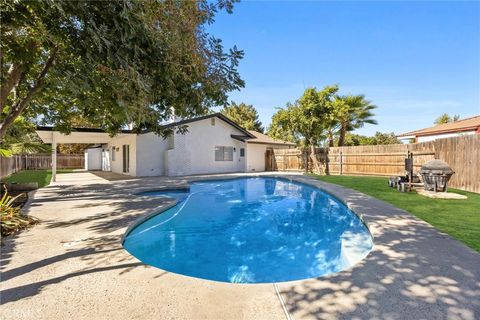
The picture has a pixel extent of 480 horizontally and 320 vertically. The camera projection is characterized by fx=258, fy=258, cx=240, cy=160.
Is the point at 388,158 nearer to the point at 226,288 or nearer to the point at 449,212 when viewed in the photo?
the point at 449,212

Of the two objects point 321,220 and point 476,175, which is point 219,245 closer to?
point 321,220

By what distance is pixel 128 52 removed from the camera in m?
4.31

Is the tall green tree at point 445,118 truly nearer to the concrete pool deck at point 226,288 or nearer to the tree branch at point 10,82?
the concrete pool deck at point 226,288

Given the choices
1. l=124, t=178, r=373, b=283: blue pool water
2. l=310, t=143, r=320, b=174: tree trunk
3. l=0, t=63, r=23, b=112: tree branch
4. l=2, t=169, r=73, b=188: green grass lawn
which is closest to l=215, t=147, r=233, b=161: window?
l=310, t=143, r=320, b=174: tree trunk

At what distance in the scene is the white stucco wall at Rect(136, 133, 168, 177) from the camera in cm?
1862

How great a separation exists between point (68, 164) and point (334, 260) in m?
36.7

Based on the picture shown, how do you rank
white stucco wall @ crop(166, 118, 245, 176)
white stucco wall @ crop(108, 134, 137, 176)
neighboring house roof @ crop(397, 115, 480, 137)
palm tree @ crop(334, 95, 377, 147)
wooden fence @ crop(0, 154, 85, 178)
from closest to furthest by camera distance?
neighboring house roof @ crop(397, 115, 480, 137) → white stucco wall @ crop(108, 134, 137, 176) → white stucco wall @ crop(166, 118, 245, 176) → palm tree @ crop(334, 95, 377, 147) → wooden fence @ crop(0, 154, 85, 178)

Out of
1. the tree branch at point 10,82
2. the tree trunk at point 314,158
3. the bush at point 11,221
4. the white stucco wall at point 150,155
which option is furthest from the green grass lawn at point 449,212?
the white stucco wall at point 150,155

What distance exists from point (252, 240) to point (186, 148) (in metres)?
14.3

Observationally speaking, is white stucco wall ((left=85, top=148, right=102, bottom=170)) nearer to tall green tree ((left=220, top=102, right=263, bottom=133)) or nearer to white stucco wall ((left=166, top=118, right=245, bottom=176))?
white stucco wall ((left=166, top=118, right=245, bottom=176))

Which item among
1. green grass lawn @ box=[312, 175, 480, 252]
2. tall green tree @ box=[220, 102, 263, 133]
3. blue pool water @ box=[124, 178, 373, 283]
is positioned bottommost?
blue pool water @ box=[124, 178, 373, 283]

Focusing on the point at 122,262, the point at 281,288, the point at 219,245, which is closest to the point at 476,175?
the point at 219,245

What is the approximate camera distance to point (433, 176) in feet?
32.4

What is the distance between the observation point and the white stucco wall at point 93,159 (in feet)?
102
